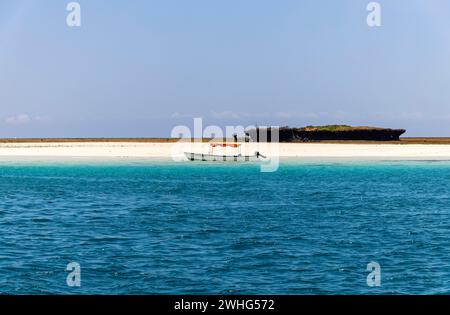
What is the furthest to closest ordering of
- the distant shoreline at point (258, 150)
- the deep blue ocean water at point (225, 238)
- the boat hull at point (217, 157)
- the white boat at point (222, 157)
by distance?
the distant shoreline at point (258, 150) < the boat hull at point (217, 157) < the white boat at point (222, 157) < the deep blue ocean water at point (225, 238)

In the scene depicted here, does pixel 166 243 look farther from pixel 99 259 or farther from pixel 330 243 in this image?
pixel 330 243

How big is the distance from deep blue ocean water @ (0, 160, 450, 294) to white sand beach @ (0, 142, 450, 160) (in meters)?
47.9

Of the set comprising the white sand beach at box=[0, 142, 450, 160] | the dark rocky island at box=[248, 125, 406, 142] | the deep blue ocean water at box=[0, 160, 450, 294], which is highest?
the dark rocky island at box=[248, 125, 406, 142]

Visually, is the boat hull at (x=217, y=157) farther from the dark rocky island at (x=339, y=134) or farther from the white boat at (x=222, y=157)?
the dark rocky island at (x=339, y=134)

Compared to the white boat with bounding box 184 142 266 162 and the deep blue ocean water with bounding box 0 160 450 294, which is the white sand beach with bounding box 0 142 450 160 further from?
the deep blue ocean water with bounding box 0 160 450 294

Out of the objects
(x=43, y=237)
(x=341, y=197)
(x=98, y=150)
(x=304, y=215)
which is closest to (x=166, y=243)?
(x=43, y=237)

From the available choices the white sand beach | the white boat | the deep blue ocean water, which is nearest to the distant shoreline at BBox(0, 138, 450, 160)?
the white sand beach

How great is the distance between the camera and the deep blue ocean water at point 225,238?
1717 cm

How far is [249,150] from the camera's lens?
344ft

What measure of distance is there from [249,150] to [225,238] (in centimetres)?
8060

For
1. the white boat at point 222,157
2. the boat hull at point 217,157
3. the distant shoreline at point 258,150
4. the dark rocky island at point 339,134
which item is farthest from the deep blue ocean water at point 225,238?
the dark rocky island at point 339,134

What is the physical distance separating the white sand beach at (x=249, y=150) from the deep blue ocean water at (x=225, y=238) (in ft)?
157

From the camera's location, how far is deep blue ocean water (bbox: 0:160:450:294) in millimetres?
17172

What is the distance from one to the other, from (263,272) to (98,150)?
9386cm
